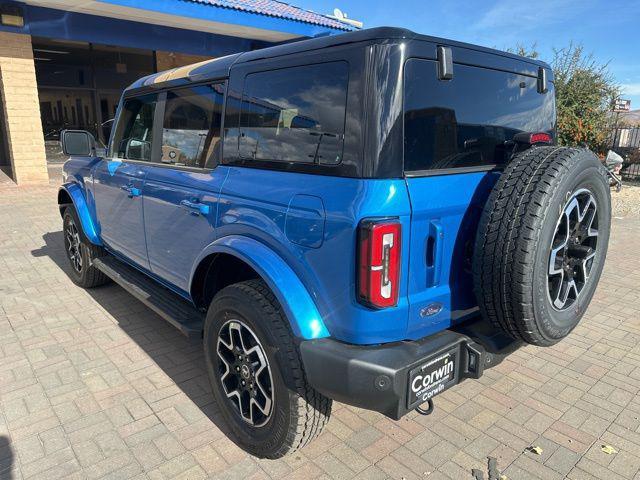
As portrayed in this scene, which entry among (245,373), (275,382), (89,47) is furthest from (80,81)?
(275,382)

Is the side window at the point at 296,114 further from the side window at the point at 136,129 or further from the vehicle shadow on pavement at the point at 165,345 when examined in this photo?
the vehicle shadow on pavement at the point at 165,345

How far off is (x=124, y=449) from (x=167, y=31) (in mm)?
12138

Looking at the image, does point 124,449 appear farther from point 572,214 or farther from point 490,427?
point 572,214

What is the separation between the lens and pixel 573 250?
7.89 ft

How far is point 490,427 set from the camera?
2.74 meters

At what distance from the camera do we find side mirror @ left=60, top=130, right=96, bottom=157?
13.7 feet

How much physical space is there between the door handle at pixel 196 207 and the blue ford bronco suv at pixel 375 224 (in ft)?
0.04

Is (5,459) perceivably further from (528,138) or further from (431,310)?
(528,138)

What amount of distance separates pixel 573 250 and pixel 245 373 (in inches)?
71.8

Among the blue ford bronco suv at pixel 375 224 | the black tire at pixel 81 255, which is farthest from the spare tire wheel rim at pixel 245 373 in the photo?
the black tire at pixel 81 255

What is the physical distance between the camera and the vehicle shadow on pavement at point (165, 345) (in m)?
3.02

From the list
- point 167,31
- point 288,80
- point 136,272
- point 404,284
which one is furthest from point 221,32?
point 404,284

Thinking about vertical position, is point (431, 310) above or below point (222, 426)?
above

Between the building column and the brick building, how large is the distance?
20 mm
